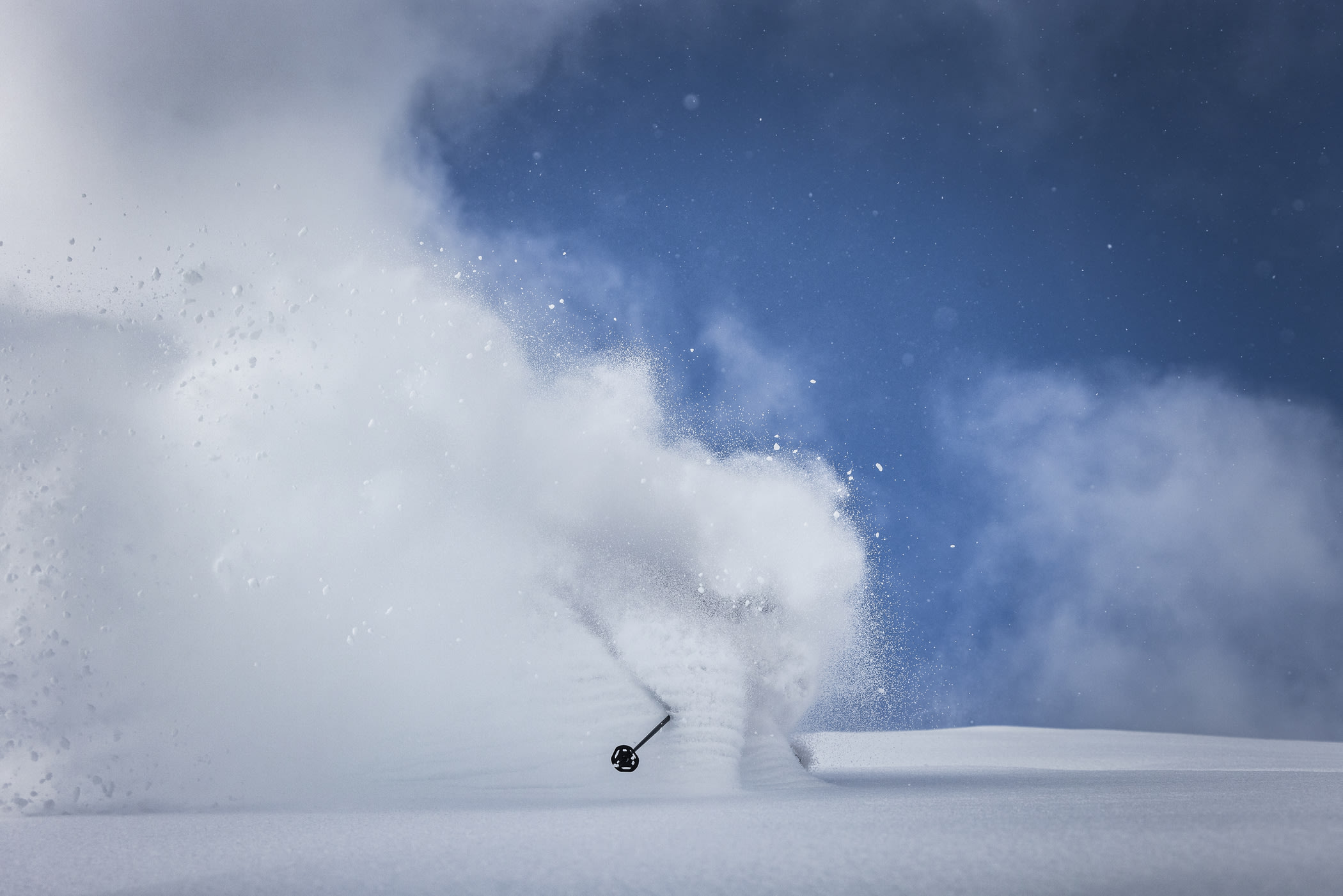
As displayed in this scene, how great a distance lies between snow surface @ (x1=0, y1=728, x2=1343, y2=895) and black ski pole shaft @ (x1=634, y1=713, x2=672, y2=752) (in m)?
1.35

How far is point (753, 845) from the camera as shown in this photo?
14.4 ft

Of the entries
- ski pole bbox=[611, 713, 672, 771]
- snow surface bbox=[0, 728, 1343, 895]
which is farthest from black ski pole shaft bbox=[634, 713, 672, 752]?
snow surface bbox=[0, 728, 1343, 895]

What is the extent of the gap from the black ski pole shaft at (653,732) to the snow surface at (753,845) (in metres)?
1.35

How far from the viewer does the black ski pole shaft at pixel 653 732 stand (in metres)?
8.70

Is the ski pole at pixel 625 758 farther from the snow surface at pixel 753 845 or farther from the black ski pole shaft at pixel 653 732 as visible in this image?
the snow surface at pixel 753 845

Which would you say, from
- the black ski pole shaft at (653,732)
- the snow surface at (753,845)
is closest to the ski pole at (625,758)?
the black ski pole shaft at (653,732)

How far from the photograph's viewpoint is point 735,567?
10414 millimetres

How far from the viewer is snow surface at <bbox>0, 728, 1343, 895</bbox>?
3.58 m

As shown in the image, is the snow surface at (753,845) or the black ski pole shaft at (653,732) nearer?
the snow surface at (753,845)

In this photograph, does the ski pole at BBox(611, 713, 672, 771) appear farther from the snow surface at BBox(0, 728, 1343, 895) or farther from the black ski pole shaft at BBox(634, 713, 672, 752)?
the snow surface at BBox(0, 728, 1343, 895)

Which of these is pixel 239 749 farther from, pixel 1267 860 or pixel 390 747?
pixel 1267 860

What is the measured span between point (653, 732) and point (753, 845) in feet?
14.9

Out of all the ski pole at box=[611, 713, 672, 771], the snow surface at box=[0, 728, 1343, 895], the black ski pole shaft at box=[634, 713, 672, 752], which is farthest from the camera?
the black ski pole shaft at box=[634, 713, 672, 752]

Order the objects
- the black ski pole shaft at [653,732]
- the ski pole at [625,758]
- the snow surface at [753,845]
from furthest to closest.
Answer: the black ski pole shaft at [653,732], the ski pole at [625,758], the snow surface at [753,845]
